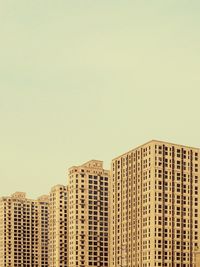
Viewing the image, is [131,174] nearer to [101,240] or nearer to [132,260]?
[132,260]

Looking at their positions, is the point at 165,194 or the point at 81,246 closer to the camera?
the point at 165,194

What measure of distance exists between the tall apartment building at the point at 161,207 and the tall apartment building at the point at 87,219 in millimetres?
22975

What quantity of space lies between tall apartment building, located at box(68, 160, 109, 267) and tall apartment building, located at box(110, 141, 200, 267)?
75.4ft

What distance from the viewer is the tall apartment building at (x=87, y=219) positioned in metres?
191

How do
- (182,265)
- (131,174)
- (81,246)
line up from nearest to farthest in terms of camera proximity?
(182,265), (131,174), (81,246)

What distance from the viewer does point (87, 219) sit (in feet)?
637

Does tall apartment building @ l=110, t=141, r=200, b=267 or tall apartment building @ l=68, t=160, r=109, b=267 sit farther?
tall apartment building @ l=68, t=160, r=109, b=267

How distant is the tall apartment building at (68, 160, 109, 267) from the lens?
191 meters

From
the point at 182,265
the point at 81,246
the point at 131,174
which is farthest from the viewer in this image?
the point at 81,246

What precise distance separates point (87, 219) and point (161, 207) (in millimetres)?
42520

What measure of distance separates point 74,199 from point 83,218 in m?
6.90

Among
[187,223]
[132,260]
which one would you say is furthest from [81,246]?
[187,223]

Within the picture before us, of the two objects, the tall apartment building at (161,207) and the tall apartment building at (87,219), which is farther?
the tall apartment building at (87,219)

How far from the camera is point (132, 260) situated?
163m
